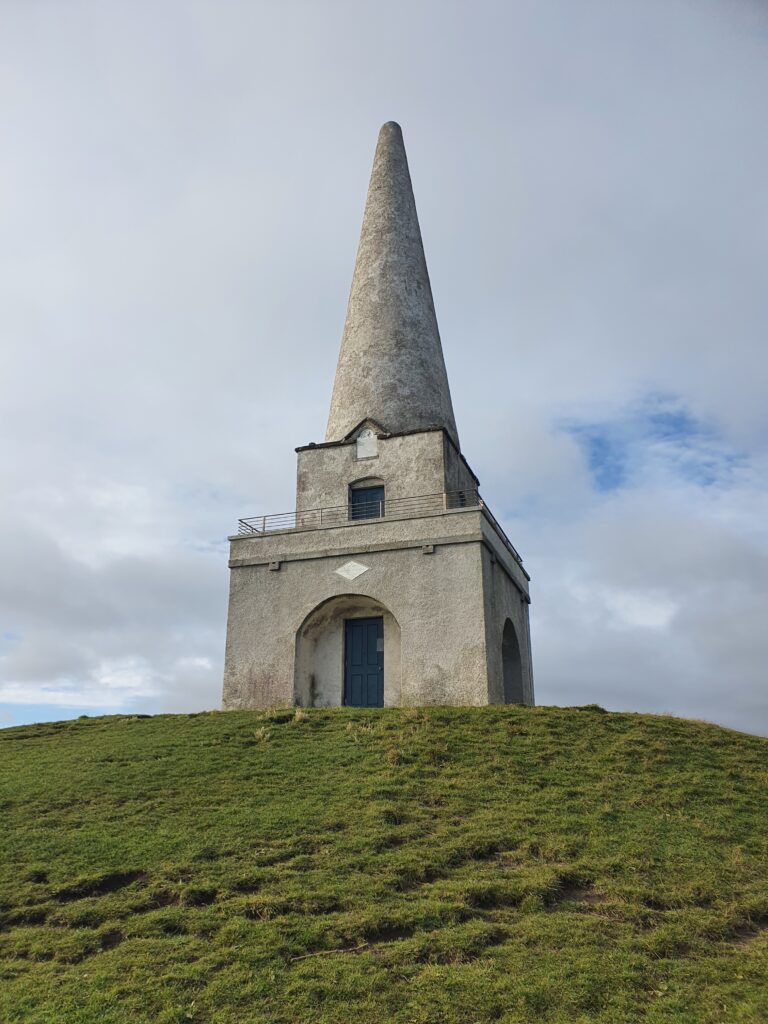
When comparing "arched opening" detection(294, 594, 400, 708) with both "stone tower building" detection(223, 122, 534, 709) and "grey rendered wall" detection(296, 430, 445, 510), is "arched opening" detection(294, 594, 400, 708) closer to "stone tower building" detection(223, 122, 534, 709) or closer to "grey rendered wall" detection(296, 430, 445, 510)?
"stone tower building" detection(223, 122, 534, 709)

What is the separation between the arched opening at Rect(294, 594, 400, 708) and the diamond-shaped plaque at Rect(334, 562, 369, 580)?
50 cm

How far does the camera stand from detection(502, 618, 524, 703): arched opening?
956 inches

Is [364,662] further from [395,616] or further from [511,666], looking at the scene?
[511,666]

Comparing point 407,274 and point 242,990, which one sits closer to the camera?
point 242,990

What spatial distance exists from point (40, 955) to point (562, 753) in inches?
384

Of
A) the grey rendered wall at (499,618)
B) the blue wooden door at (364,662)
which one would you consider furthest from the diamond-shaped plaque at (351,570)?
the grey rendered wall at (499,618)

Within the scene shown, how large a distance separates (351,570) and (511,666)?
19.9 feet

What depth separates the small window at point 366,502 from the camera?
23.8 m

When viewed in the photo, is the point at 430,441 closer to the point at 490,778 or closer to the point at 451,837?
the point at 490,778

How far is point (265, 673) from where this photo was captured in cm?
2186

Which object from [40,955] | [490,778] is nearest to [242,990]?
[40,955]

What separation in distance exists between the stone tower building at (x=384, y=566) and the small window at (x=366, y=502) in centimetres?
3

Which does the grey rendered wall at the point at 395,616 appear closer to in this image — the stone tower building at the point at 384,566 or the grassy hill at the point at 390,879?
the stone tower building at the point at 384,566

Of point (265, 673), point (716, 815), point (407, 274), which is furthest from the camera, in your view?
point (407, 274)
